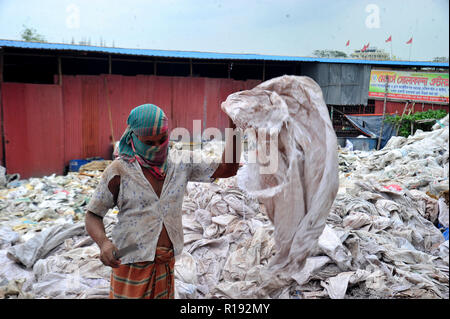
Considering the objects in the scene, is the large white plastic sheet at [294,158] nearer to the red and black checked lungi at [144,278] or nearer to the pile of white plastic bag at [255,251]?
the pile of white plastic bag at [255,251]

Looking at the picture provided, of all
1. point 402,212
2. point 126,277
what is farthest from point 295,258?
point 402,212

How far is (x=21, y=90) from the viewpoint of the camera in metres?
8.73

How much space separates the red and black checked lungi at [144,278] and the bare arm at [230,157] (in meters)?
0.54

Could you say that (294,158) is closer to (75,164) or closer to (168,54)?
(75,164)

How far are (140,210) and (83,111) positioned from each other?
8.86 m

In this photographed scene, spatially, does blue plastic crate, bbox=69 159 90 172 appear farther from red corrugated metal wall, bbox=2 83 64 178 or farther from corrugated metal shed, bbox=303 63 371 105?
corrugated metal shed, bbox=303 63 371 105

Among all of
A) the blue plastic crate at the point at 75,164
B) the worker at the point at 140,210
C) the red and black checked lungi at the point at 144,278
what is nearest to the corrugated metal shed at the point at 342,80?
the blue plastic crate at the point at 75,164

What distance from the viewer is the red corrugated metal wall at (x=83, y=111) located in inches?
348

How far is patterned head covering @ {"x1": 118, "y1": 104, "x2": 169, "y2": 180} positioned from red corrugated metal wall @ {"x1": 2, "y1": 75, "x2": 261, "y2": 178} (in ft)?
27.1

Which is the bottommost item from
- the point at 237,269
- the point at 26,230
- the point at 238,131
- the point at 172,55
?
the point at 26,230

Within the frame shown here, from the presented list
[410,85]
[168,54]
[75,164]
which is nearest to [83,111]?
[75,164]

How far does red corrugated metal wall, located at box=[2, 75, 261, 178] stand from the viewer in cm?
884

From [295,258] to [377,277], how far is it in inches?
61.5
